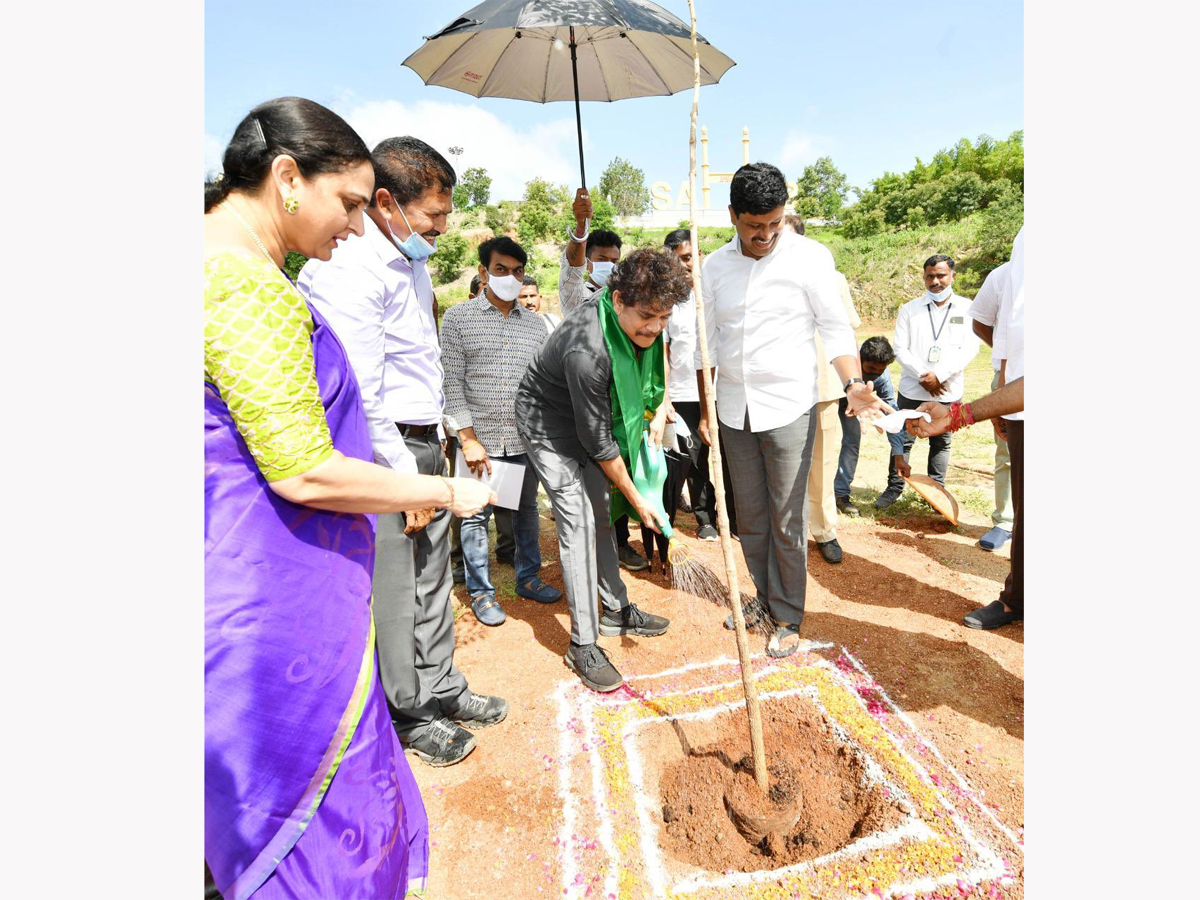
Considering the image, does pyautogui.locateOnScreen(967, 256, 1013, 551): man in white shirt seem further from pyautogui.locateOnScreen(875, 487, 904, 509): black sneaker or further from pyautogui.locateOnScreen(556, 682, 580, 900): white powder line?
pyautogui.locateOnScreen(556, 682, 580, 900): white powder line

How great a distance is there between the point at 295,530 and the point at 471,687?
8.05ft

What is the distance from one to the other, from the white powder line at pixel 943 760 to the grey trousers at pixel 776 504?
40 cm

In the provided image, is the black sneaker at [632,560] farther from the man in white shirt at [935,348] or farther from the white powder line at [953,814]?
the man in white shirt at [935,348]

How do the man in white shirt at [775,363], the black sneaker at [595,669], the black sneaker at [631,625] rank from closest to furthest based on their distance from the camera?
the man in white shirt at [775,363]
the black sneaker at [595,669]
the black sneaker at [631,625]

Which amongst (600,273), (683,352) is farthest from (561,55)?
(683,352)

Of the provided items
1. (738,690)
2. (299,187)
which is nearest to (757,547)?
(738,690)

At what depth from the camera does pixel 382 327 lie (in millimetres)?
2381

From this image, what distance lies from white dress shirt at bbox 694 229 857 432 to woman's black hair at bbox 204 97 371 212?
7.19 feet

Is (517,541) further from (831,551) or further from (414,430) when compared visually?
(831,551)

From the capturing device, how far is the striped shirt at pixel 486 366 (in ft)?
13.6

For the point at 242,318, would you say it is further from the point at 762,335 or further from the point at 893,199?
the point at 893,199

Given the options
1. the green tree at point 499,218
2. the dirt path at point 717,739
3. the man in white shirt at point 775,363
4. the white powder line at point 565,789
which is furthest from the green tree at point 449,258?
the white powder line at point 565,789

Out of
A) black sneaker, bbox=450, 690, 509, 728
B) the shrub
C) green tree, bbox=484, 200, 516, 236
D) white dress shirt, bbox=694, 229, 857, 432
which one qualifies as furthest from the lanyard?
green tree, bbox=484, 200, 516, 236

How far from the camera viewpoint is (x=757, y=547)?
369cm
